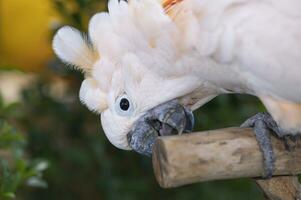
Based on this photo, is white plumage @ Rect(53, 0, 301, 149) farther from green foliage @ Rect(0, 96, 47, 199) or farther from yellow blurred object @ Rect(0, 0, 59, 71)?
yellow blurred object @ Rect(0, 0, 59, 71)

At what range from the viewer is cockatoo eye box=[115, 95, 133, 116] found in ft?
4.30

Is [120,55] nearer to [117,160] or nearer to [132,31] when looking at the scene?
[132,31]

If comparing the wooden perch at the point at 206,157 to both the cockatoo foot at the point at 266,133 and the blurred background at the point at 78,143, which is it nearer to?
the cockatoo foot at the point at 266,133

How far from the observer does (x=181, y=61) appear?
1269 millimetres

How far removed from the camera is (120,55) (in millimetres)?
1313

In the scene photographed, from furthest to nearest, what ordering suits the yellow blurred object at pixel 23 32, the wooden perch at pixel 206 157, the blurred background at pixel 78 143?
the yellow blurred object at pixel 23 32 → the blurred background at pixel 78 143 → the wooden perch at pixel 206 157

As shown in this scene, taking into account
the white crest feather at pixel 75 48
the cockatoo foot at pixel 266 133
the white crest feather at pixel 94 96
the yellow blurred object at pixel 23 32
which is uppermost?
the yellow blurred object at pixel 23 32

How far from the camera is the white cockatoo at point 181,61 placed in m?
1.17

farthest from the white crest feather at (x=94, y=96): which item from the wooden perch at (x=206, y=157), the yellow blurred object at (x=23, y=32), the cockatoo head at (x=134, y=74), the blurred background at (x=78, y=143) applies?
the yellow blurred object at (x=23, y=32)

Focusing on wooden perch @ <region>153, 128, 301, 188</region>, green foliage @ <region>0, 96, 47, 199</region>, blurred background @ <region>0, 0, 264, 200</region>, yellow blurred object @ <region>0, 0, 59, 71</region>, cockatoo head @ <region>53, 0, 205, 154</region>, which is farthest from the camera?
yellow blurred object @ <region>0, 0, 59, 71</region>

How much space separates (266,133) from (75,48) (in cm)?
46

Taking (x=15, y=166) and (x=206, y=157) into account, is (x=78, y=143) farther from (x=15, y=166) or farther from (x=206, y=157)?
(x=206, y=157)

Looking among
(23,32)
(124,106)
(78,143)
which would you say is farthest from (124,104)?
(23,32)

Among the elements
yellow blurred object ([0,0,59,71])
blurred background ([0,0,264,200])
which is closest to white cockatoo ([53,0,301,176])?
blurred background ([0,0,264,200])
